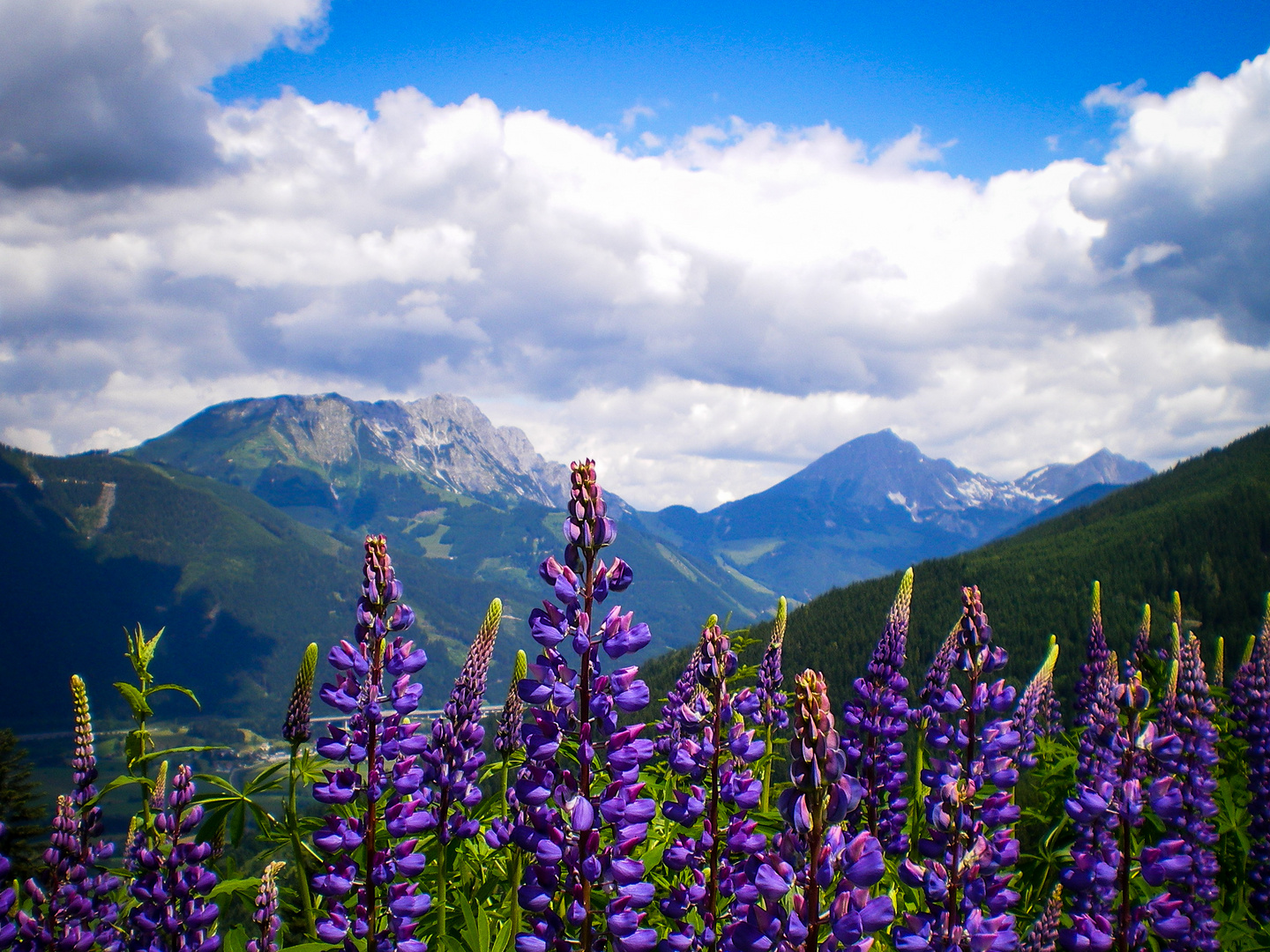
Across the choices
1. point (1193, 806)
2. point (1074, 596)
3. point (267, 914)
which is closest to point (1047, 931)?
point (1193, 806)

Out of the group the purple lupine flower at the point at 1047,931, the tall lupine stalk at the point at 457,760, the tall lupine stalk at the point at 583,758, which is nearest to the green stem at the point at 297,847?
the tall lupine stalk at the point at 457,760

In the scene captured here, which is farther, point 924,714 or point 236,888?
point 924,714

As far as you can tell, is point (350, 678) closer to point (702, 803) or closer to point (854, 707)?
point (702, 803)

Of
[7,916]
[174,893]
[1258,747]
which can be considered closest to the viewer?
[174,893]

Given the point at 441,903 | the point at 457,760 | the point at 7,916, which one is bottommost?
the point at 7,916

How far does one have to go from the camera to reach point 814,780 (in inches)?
132

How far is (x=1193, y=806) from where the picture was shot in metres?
6.71

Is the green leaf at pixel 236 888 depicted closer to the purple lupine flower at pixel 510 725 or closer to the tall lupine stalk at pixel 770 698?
the purple lupine flower at pixel 510 725

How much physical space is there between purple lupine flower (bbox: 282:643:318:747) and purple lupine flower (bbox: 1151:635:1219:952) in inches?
246

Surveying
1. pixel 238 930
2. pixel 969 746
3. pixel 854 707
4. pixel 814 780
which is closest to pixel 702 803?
pixel 814 780

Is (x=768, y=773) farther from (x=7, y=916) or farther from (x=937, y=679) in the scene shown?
(x=7, y=916)

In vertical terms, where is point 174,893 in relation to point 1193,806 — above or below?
above

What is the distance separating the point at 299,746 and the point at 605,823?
3.06 metres

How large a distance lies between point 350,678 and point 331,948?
168cm
